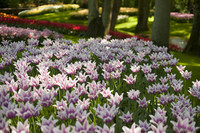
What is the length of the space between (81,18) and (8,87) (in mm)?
31296

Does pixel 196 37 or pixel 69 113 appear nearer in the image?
pixel 69 113

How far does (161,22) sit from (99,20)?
5.28 m

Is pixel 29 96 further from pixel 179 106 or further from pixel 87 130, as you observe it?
pixel 179 106

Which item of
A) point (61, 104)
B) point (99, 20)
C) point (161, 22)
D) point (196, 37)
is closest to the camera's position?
point (61, 104)

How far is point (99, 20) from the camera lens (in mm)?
13484

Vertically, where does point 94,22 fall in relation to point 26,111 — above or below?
above

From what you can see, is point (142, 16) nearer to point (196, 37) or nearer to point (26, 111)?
point (196, 37)

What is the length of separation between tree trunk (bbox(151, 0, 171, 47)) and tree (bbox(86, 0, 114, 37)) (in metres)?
4.33

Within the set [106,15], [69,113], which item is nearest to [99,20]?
[106,15]

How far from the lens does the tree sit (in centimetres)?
1301

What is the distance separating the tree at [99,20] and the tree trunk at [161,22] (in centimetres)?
433

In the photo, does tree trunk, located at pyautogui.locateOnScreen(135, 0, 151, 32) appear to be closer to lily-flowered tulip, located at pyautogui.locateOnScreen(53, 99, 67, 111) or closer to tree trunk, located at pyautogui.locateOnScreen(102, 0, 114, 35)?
tree trunk, located at pyautogui.locateOnScreen(102, 0, 114, 35)

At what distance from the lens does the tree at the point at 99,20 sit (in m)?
13.0

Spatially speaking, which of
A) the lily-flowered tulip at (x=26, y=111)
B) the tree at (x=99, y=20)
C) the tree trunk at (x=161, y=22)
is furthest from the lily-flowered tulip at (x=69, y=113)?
the tree at (x=99, y=20)
